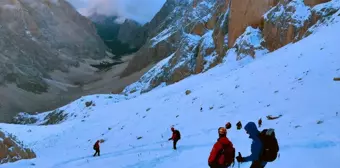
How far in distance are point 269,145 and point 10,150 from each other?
698 inches

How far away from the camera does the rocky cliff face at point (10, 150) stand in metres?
21.2

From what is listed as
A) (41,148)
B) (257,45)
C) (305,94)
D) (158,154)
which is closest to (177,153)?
(158,154)

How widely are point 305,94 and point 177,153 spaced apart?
712cm

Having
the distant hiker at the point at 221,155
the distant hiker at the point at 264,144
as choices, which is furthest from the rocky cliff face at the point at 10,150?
the distant hiker at the point at 264,144

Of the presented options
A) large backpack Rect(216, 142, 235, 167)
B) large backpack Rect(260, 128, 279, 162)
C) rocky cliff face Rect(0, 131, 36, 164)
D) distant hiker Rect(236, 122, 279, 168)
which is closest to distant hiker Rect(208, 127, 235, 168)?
large backpack Rect(216, 142, 235, 167)

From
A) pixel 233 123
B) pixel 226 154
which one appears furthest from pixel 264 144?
pixel 233 123

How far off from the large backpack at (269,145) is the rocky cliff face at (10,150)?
55.3ft

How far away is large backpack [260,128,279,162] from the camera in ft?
23.9

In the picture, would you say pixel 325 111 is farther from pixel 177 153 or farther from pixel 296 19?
pixel 296 19

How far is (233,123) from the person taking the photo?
64.7ft

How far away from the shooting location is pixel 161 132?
24.2 m

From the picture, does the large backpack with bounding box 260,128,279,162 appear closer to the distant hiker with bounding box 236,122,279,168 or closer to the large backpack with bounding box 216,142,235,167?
the distant hiker with bounding box 236,122,279,168

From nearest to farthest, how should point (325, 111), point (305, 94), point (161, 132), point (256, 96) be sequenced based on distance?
point (325, 111) → point (305, 94) → point (256, 96) → point (161, 132)

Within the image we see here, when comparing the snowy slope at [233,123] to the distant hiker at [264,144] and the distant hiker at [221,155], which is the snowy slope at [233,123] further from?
the distant hiker at [264,144]
